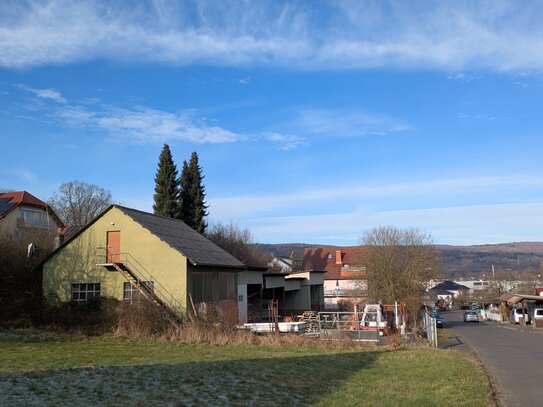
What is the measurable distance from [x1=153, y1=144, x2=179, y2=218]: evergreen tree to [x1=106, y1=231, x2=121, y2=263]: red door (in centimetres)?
2020

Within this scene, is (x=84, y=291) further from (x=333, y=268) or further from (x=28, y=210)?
(x=333, y=268)

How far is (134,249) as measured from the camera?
34.7m

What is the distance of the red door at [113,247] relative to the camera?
34.8m

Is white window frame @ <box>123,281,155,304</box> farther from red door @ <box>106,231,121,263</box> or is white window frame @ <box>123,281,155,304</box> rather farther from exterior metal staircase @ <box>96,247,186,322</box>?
red door @ <box>106,231,121,263</box>

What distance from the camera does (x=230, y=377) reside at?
13.4 meters

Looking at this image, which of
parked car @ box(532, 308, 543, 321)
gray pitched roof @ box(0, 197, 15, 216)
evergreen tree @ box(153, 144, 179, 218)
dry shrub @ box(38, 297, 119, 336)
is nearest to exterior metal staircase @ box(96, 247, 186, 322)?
dry shrub @ box(38, 297, 119, 336)

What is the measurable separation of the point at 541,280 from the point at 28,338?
94568 mm

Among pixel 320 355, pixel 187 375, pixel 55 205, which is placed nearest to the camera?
pixel 187 375

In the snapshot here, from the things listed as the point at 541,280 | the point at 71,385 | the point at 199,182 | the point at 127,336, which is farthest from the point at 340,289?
the point at 71,385

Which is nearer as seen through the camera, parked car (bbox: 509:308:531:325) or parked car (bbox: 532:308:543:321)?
parked car (bbox: 532:308:543:321)

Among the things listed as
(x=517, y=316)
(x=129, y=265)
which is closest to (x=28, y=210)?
(x=129, y=265)

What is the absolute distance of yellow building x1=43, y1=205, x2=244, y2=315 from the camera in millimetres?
33344

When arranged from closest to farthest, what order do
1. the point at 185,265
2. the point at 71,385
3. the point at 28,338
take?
the point at 71,385, the point at 28,338, the point at 185,265

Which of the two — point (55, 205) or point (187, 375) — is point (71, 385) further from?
point (55, 205)
